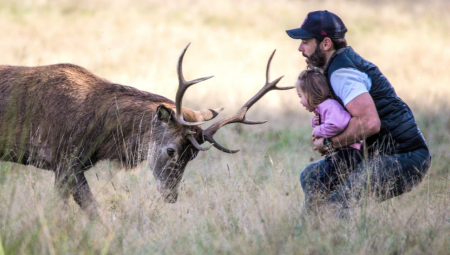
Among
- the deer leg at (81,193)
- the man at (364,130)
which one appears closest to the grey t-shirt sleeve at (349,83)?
the man at (364,130)

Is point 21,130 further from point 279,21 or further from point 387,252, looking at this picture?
point 279,21

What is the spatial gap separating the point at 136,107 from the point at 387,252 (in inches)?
135

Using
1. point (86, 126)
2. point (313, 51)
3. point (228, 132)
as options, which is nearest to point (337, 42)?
point (313, 51)

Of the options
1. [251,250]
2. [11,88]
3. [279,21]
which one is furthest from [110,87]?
[279,21]

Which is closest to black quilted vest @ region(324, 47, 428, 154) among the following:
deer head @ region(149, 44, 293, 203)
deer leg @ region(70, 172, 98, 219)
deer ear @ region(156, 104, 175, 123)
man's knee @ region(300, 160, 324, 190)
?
man's knee @ region(300, 160, 324, 190)

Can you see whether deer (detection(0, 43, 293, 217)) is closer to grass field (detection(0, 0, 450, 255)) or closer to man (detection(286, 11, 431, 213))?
grass field (detection(0, 0, 450, 255))

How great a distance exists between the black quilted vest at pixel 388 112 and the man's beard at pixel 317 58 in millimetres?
169

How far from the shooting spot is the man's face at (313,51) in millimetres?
5102

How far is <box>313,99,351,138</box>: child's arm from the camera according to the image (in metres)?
4.78

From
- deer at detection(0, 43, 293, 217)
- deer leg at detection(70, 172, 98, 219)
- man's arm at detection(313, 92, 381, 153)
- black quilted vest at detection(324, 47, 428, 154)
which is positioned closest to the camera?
man's arm at detection(313, 92, 381, 153)

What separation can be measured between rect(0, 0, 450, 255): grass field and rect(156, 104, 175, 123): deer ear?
2.04ft

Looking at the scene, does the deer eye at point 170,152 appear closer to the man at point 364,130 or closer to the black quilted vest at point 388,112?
the man at point 364,130

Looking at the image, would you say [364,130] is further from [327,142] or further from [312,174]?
[312,174]

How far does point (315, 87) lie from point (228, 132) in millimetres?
5286
